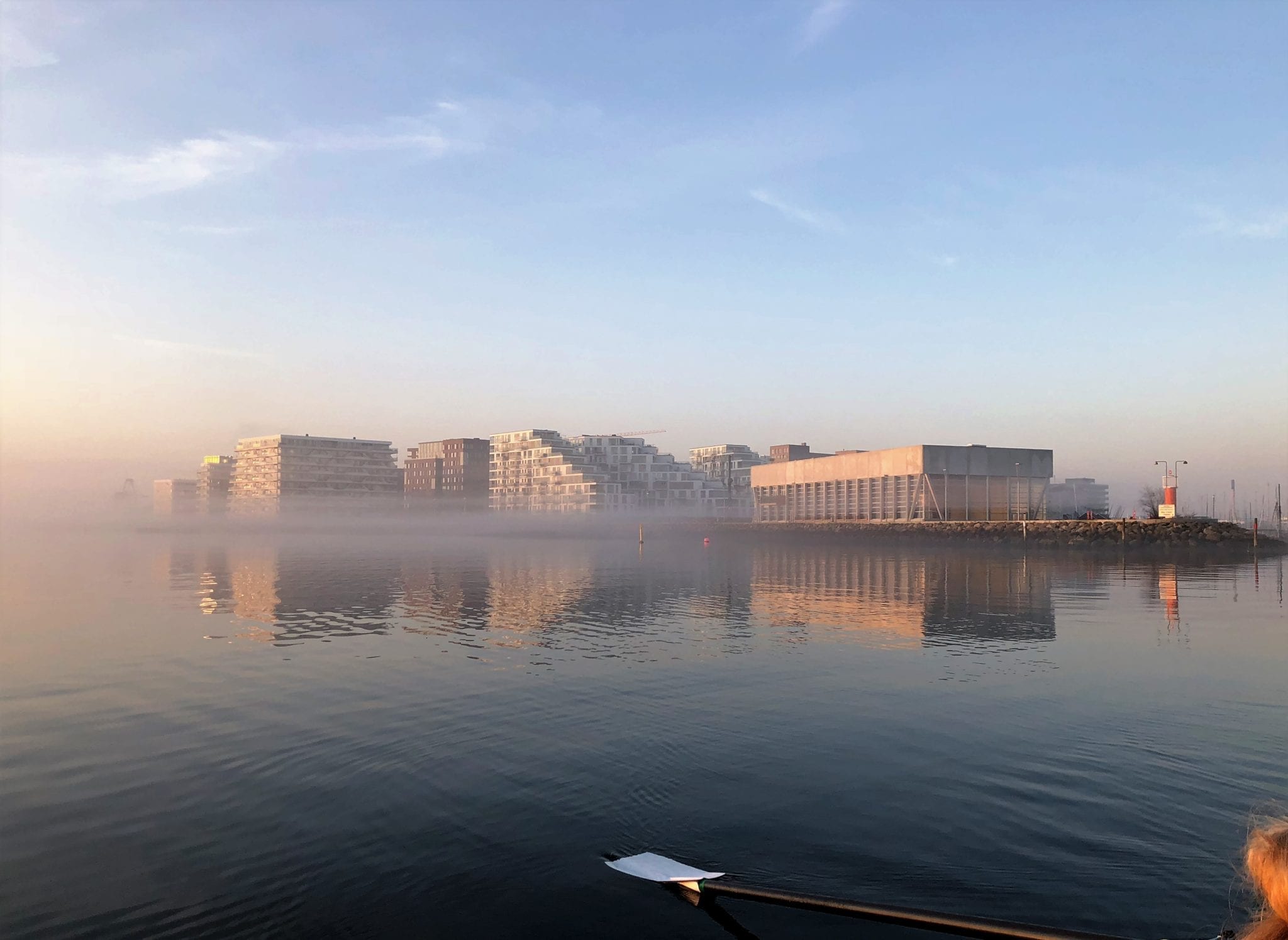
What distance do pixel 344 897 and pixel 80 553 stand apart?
115480 millimetres

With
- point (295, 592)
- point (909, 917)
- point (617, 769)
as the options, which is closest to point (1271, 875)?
point (909, 917)

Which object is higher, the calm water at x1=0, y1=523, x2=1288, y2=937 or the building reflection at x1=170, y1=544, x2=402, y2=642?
the calm water at x1=0, y1=523, x2=1288, y2=937

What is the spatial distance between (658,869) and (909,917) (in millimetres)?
3602

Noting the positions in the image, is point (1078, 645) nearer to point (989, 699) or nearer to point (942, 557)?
point (989, 699)

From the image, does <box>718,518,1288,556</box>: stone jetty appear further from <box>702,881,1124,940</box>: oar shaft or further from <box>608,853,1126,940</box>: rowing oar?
<box>702,881,1124,940</box>: oar shaft

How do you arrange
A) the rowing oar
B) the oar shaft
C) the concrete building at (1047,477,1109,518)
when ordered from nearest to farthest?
the oar shaft, the rowing oar, the concrete building at (1047,477,1109,518)

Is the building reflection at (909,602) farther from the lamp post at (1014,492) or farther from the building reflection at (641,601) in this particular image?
the lamp post at (1014,492)

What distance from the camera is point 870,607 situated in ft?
139

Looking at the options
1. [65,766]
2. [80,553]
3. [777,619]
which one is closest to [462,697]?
[65,766]

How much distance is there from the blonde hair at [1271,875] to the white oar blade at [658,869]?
7.52 metres

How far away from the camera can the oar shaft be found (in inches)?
283

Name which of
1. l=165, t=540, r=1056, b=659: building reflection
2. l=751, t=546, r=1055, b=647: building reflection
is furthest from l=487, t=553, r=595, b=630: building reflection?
l=751, t=546, r=1055, b=647: building reflection

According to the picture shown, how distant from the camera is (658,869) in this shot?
11078mm

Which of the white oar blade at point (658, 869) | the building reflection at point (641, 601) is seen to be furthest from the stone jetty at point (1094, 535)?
the white oar blade at point (658, 869)
